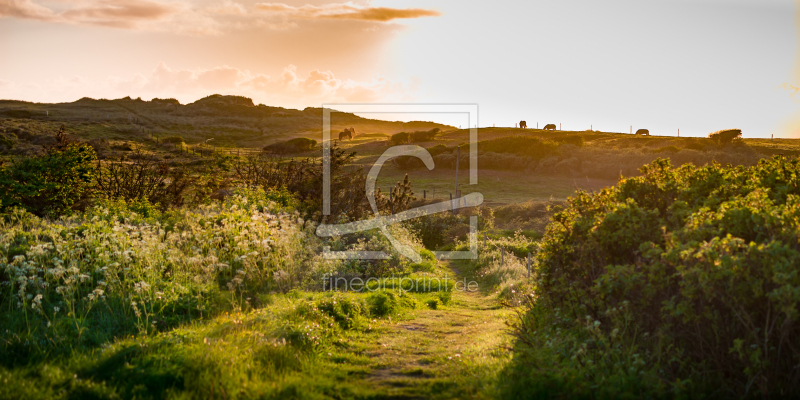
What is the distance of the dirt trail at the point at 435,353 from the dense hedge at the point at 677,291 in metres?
0.56

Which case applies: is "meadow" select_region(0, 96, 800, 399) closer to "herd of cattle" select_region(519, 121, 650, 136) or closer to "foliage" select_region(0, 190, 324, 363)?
"foliage" select_region(0, 190, 324, 363)

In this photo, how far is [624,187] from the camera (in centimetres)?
661

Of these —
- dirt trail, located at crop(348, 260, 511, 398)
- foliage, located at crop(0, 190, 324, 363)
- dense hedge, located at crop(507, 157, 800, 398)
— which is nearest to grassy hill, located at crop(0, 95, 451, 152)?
foliage, located at crop(0, 190, 324, 363)

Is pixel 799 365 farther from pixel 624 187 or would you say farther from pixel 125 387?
pixel 125 387

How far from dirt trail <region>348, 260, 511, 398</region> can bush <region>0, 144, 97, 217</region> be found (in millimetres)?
9322

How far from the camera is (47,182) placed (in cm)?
1261

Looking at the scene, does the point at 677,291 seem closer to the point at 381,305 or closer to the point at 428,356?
the point at 428,356

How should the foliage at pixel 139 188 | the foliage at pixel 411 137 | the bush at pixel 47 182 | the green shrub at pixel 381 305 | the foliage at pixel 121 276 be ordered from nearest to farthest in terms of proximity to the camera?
the foliage at pixel 121 276 → the green shrub at pixel 381 305 → the bush at pixel 47 182 → the foliage at pixel 139 188 → the foliage at pixel 411 137

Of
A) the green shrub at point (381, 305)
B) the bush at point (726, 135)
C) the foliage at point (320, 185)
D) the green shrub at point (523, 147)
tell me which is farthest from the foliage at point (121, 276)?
the bush at point (726, 135)

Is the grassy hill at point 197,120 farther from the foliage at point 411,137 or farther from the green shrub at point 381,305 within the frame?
the green shrub at point 381,305

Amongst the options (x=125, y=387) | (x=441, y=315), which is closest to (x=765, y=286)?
(x=125, y=387)

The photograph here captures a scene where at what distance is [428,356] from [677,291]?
124 inches

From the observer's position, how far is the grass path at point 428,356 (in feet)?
18.0

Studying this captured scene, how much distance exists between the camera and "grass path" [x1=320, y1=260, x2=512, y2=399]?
216 inches
